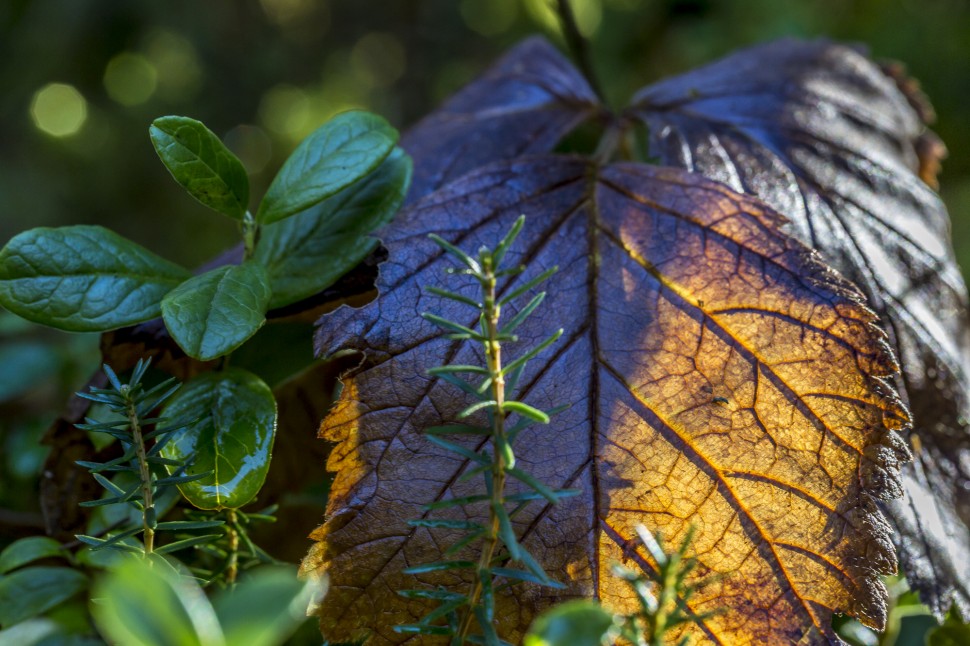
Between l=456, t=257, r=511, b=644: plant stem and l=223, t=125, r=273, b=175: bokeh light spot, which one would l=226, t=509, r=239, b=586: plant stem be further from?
l=223, t=125, r=273, b=175: bokeh light spot

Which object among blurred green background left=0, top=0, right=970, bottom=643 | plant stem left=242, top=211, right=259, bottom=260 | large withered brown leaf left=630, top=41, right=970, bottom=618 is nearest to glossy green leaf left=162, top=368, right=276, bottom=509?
plant stem left=242, top=211, right=259, bottom=260

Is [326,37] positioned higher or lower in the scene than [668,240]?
higher

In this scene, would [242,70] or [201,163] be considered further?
[242,70]

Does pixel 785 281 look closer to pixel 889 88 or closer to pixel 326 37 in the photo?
pixel 889 88

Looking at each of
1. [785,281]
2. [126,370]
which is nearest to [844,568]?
[785,281]

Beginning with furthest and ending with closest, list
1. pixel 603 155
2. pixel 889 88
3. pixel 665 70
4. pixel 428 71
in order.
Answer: pixel 428 71 < pixel 665 70 < pixel 889 88 < pixel 603 155

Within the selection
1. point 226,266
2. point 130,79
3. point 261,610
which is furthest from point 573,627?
point 130,79

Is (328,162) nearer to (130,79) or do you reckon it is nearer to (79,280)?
(79,280)
